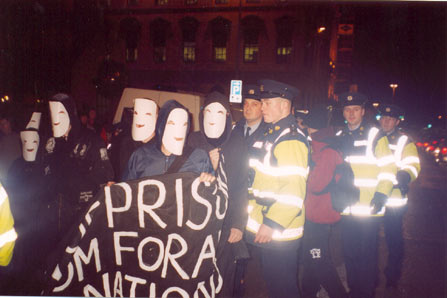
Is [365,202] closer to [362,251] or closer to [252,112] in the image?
[362,251]

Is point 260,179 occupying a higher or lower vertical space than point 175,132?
lower

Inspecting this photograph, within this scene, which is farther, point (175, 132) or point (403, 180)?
point (403, 180)

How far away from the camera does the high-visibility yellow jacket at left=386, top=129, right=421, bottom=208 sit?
4.22 meters

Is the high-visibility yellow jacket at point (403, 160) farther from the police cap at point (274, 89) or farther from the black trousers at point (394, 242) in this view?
the police cap at point (274, 89)

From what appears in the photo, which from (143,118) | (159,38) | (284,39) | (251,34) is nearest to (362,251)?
(143,118)

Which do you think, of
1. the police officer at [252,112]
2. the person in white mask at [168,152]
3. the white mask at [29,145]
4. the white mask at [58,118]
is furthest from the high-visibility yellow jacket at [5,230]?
the police officer at [252,112]

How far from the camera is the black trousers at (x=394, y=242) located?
14.1 feet

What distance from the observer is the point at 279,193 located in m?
2.72

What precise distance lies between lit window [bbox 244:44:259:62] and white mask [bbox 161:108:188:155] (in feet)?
73.5

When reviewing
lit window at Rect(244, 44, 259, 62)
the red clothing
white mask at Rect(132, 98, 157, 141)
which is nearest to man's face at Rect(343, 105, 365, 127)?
the red clothing

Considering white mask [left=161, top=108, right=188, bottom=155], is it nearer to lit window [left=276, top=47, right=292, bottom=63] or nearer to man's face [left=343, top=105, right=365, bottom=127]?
man's face [left=343, top=105, right=365, bottom=127]

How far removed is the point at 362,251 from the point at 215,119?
6.64 ft

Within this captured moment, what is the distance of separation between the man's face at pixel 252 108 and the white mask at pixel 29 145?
2.68m

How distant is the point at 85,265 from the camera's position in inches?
107
